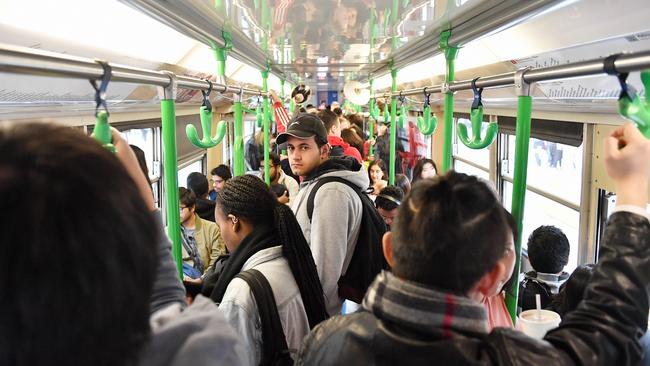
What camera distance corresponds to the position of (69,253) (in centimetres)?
61

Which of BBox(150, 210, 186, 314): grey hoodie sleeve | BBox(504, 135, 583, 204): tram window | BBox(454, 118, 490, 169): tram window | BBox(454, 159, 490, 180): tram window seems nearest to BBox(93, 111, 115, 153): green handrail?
BBox(150, 210, 186, 314): grey hoodie sleeve

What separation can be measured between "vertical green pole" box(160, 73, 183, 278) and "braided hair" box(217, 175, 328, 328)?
310 millimetres

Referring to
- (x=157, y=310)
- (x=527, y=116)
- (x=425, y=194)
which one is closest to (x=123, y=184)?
(x=157, y=310)

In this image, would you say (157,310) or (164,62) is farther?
(164,62)

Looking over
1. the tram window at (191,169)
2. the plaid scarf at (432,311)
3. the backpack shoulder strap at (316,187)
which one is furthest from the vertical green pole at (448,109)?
the tram window at (191,169)

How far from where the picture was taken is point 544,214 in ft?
16.5

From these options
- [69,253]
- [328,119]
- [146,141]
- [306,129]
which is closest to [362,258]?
[306,129]

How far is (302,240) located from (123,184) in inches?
53.0

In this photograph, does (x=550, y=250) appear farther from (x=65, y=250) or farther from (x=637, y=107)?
(x=65, y=250)

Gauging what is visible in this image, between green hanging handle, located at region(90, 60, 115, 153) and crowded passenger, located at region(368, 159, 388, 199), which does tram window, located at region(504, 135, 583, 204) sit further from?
green hanging handle, located at region(90, 60, 115, 153)

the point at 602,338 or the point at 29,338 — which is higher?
the point at 29,338

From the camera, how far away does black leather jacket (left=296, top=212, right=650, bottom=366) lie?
37.6 inches

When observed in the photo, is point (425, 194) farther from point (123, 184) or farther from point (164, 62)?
point (164, 62)

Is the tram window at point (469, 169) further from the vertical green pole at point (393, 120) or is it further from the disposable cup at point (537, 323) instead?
the disposable cup at point (537, 323)
